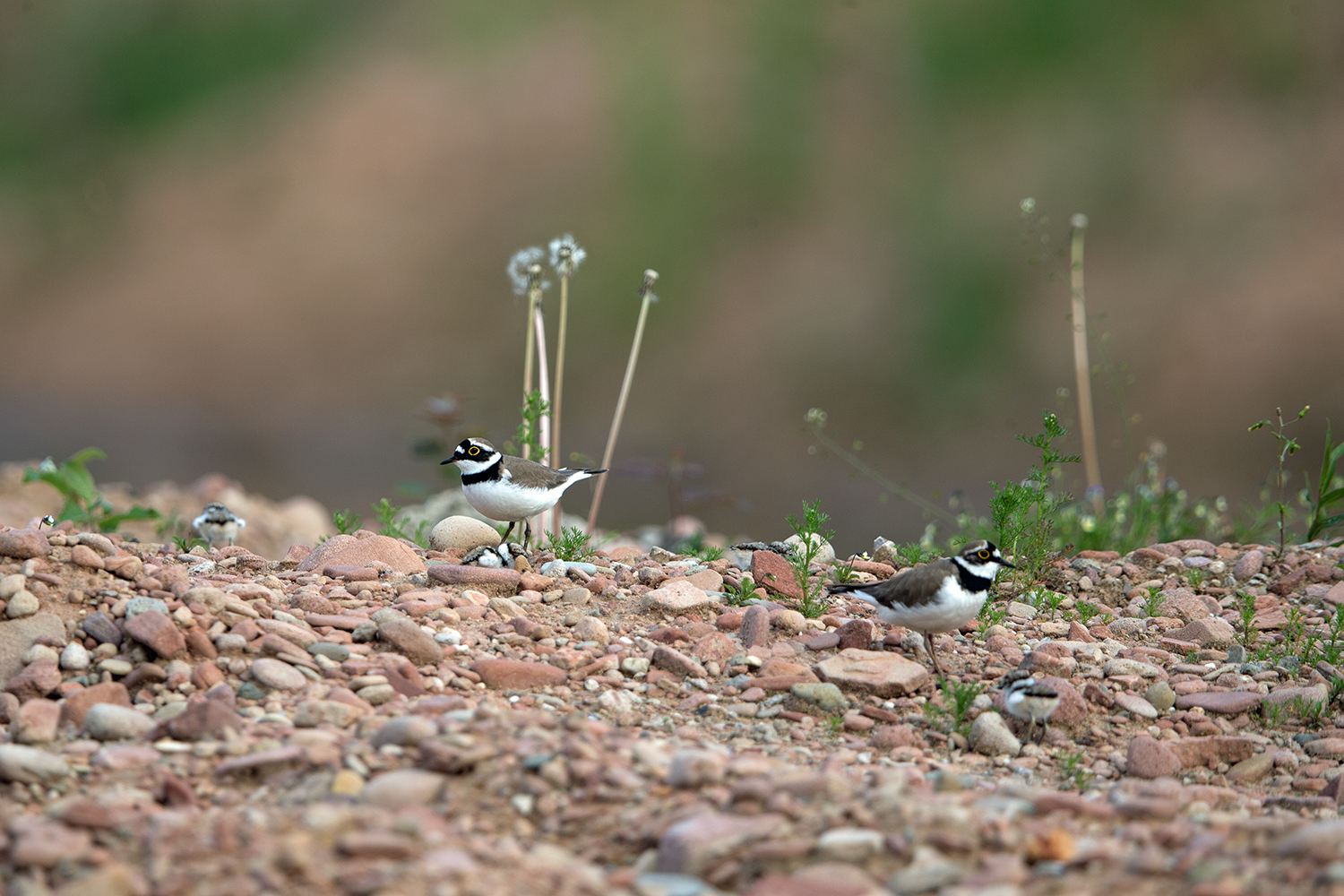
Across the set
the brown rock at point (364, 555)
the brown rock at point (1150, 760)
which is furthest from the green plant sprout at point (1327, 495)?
the brown rock at point (364, 555)

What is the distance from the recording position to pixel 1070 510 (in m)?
6.95

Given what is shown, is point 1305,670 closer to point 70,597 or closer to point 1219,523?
point 1219,523

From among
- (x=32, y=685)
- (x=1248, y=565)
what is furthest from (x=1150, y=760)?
(x=32, y=685)

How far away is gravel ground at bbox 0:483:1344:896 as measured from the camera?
2.64 meters

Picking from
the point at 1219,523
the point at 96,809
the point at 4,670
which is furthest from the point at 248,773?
the point at 1219,523

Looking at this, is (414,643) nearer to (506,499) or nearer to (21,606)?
(506,499)

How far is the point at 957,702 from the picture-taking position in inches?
152

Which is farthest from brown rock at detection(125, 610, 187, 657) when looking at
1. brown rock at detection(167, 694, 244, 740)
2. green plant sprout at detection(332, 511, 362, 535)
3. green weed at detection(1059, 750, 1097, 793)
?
green weed at detection(1059, 750, 1097, 793)

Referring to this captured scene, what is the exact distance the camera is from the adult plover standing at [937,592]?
402cm

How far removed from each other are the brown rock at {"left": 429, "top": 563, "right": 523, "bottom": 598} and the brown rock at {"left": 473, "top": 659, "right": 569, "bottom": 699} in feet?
2.45

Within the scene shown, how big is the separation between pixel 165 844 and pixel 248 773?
441mm

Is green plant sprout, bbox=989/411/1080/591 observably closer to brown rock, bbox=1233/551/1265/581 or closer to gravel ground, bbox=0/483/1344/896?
gravel ground, bbox=0/483/1344/896

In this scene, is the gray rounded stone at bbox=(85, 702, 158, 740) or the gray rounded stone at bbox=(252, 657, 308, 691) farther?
the gray rounded stone at bbox=(252, 657, 308, 691)

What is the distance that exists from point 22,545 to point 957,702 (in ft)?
10.8
